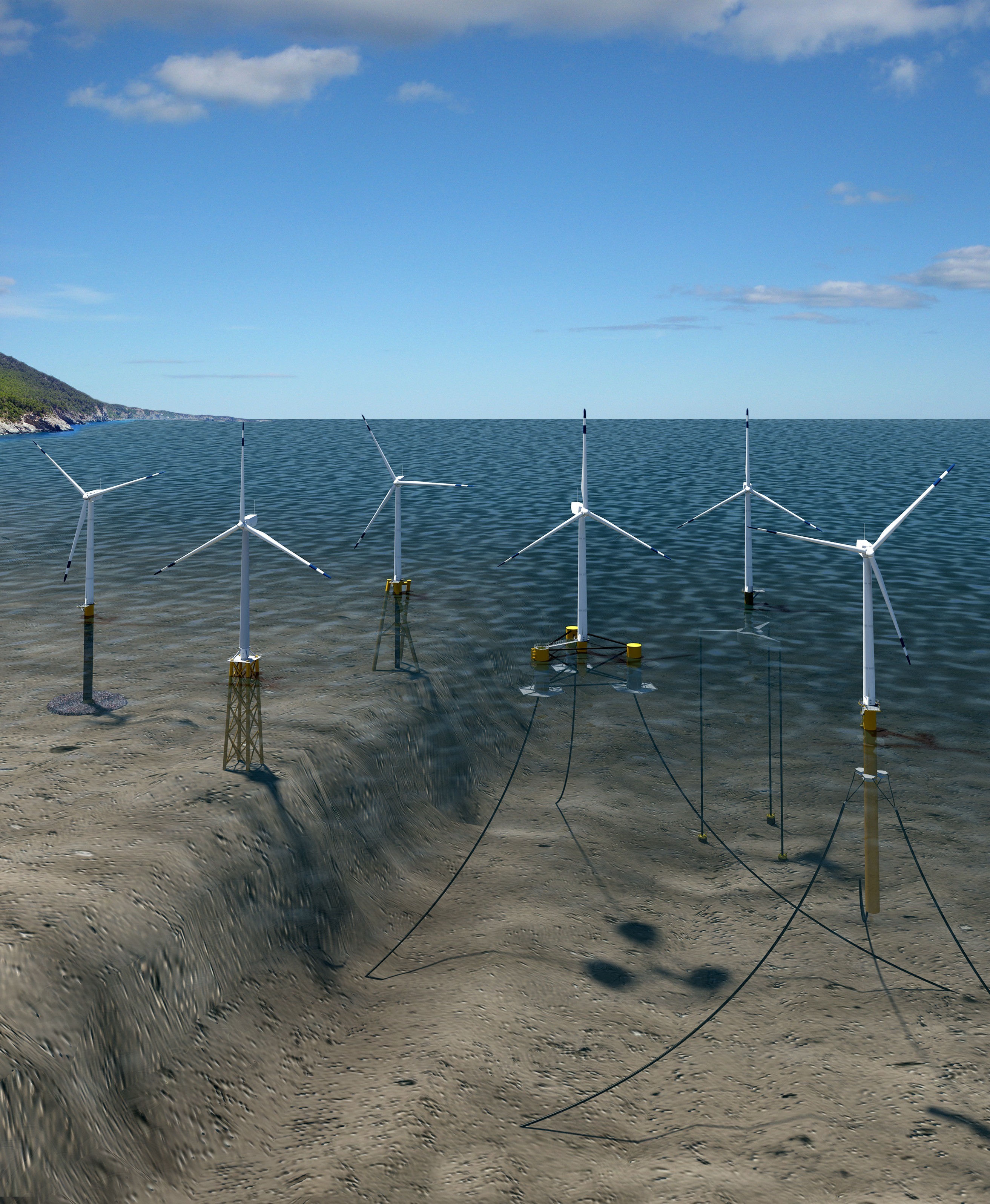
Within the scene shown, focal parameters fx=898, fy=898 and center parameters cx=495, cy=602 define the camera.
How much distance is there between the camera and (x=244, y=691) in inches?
1865

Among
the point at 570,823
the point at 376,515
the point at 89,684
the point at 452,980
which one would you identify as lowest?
the point at 452,980

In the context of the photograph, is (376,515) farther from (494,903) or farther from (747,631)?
(494,903)

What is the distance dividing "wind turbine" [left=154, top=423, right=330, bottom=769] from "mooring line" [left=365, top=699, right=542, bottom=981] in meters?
9.71

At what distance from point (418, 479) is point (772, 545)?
338 ft

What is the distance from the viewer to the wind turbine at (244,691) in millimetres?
39844

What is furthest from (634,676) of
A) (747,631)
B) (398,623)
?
(398,623)

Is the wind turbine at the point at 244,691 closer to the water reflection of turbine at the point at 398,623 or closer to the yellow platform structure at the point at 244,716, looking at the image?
the yellow platform structure at the point at 244,716

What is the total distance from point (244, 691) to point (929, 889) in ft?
109

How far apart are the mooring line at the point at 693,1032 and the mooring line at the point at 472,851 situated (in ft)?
27.7

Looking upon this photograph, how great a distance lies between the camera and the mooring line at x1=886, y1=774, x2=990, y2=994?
98.7ft

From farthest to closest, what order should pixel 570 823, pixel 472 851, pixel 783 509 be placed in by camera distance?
pixel 783 509, pixel 570 823, pixel 472 851

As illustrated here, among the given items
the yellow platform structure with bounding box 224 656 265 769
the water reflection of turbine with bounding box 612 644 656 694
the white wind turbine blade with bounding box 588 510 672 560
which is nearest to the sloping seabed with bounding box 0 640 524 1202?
the yellow platform structure with bounding box 224 656 265 769

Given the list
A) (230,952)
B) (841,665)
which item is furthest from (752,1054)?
(841,665)

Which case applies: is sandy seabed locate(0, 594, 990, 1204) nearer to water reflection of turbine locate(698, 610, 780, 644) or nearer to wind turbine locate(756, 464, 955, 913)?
wind turbine locate(756, 464, 955, 913)
